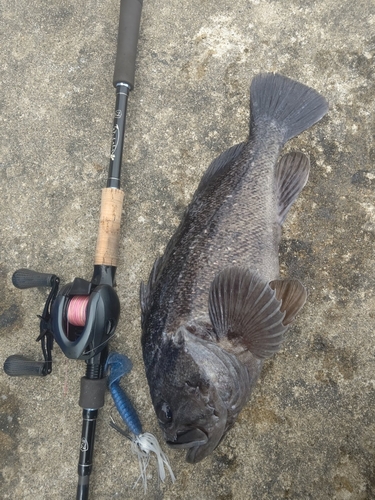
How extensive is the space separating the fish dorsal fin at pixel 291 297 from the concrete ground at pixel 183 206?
39 cm

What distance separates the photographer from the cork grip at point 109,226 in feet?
7.96

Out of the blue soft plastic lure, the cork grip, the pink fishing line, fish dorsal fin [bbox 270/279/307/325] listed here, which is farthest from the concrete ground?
the pink fishing line

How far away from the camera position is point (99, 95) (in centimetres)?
282

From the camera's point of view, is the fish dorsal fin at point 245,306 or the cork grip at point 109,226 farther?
the cork grip at point 109,226

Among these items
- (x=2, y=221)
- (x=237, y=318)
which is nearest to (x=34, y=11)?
(x=2, y=221)

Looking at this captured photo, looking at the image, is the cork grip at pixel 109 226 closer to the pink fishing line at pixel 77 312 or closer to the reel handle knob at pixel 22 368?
the pink fishing line at pixel 77 312

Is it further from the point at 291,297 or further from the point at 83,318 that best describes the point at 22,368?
the point at 291,297

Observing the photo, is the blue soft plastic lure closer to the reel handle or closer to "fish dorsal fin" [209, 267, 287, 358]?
"fish dorsal fin" [209, 267, 287, 358]

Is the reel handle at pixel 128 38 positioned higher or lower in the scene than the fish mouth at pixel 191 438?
higher

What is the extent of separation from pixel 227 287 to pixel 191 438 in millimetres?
717

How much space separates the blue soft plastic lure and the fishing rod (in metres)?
0.09

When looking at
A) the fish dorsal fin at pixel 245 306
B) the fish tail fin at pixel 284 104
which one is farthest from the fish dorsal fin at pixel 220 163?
the fish dorsal fin at pixel 245 306

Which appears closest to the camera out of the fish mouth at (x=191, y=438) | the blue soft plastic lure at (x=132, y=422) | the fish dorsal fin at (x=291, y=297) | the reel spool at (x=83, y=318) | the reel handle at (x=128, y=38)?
the fish mouth at (x=191, y=438)

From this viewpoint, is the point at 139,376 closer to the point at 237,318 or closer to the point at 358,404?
the point at 237,318
